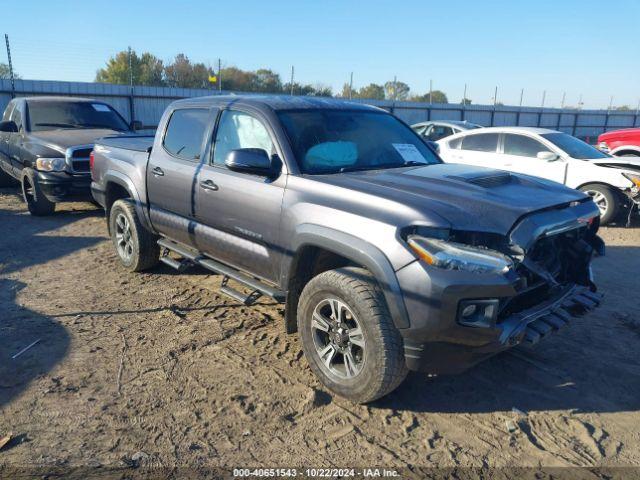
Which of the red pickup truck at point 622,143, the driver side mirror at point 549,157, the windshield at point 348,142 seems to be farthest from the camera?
the red pickup truck at point 622,143

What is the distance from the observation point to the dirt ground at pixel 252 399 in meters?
2.84

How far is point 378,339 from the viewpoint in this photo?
2.95 meters

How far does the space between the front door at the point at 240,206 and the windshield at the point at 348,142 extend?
0.24m

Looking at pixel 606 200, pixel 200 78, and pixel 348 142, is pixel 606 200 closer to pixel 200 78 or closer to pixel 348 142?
pixel 348 142

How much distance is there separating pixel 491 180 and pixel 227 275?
222 centimetres

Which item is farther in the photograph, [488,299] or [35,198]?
[35,198]

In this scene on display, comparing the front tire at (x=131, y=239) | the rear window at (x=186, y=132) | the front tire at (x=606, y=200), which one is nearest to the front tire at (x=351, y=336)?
the rear window at (x=186, y=132)

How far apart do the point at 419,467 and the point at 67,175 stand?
7277mm

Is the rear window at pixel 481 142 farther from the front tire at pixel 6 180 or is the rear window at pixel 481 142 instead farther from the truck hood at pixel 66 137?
the front tire at pixel 6 180

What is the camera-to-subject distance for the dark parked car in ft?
26.2

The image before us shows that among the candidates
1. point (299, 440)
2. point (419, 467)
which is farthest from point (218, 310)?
point (419, 467)

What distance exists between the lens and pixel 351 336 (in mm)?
3189

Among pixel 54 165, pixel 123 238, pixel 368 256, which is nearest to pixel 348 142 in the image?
pixel 368 256

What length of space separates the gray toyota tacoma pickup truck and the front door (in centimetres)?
1
